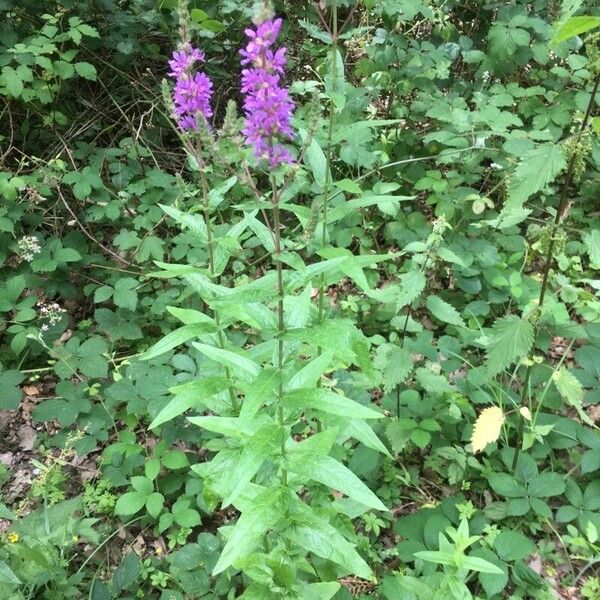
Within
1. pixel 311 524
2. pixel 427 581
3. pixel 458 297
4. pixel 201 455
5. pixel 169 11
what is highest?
pixel 169 11

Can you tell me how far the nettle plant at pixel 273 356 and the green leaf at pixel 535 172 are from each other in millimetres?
603

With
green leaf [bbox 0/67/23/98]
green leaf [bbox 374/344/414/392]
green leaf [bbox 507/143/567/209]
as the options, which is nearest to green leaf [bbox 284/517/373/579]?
green leaf [bbox 374/344/414/392]

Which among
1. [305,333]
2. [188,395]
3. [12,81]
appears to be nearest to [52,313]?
[12,81]

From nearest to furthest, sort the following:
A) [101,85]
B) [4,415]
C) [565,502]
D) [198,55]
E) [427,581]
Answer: [198,55] → [427,581] → [565,502] → [4,415] → [101,85]

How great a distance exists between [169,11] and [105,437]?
11.5ft

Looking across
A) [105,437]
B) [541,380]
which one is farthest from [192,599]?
[541,380]

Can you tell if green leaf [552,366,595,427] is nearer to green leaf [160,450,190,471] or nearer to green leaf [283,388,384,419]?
green leaf [283,388,384,419]

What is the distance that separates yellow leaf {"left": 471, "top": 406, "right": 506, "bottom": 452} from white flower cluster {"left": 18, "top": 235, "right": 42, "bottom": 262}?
300 centimetres

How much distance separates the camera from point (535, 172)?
201 cm

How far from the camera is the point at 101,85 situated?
15.8ft

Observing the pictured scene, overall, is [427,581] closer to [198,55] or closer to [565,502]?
[565,502]

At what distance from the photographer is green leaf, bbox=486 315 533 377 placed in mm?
2371

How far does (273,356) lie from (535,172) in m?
1.19

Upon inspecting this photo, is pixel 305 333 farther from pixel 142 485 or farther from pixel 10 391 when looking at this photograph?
pixel 10 391
